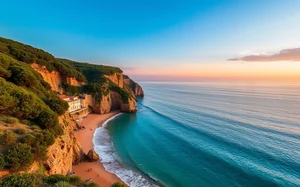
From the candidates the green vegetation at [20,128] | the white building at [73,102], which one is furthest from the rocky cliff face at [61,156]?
the white building at [73,102]

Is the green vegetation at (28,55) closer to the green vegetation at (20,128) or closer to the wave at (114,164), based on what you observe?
the green vegetation at (20,128)

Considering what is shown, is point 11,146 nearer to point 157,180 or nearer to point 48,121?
point 48,121

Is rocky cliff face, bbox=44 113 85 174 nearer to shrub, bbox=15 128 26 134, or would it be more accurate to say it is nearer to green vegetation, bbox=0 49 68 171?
green vegetation, bbox=0 49 68 171

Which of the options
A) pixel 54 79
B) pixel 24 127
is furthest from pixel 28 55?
pixel 24 127

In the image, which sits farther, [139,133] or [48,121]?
[139,133]

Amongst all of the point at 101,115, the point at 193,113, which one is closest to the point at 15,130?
the point at 101,115

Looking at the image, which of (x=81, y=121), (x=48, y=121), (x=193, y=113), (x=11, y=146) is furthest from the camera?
(x=193, y=113)
